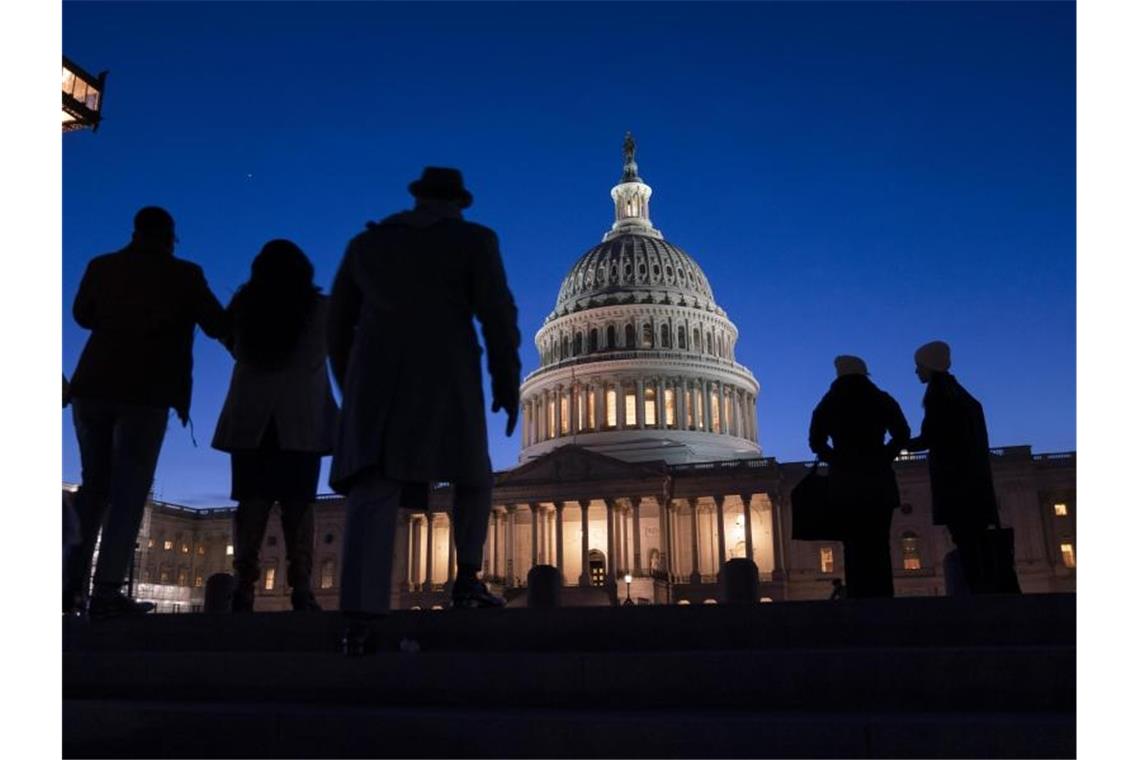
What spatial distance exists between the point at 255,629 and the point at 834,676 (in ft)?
15.2

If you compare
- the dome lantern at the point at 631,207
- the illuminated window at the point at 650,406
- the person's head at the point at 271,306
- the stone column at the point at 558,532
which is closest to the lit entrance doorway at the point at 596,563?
the stone column at the point at 558,532

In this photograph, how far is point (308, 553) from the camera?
399 inches

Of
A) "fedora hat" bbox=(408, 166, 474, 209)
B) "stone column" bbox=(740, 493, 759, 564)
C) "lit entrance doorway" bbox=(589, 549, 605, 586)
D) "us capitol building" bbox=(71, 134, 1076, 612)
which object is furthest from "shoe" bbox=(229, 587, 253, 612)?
"lit entrance doorway" bbox=(589, 549, 605, 586)

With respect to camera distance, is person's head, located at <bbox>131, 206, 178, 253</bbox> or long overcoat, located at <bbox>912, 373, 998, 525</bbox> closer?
person's head, located at <bbox>131, 206, 178, 253</bbox>

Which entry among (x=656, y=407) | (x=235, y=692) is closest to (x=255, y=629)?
(x=235, y=692)

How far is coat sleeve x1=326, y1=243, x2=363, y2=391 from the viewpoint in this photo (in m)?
7.11

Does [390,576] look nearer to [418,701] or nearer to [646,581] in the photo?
[418,701]

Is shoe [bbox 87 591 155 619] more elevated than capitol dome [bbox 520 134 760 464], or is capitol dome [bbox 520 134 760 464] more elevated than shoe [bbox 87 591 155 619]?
capitol dome [bbox 520 134 760 464]

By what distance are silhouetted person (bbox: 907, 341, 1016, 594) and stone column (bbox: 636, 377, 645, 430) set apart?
80577 millimetres

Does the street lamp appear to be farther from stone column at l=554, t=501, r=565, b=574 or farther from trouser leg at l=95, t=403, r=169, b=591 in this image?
stone column at l=554, t=501, r=565, b=574

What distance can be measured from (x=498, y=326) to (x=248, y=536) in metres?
4.28

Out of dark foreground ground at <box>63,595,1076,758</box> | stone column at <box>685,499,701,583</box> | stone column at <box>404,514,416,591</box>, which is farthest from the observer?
stone column at <box>404,514,416,591</box>

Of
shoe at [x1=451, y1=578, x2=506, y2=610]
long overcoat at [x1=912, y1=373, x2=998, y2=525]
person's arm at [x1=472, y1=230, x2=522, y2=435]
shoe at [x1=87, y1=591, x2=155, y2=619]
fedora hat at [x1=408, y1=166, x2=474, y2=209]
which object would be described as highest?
fedora hat at [x1=408, y1=166, x2=474, y2=209]

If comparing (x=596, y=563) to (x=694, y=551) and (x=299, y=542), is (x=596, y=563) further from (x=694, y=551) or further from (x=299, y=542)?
(x=299, y=542)
